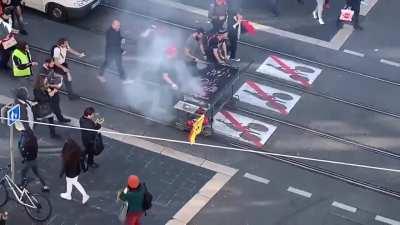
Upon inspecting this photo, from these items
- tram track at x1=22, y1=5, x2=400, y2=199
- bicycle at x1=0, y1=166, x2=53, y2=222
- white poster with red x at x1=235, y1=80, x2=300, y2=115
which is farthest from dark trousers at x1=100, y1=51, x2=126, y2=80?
bicycle at x1=0, y1=166, x2=53, y2=222

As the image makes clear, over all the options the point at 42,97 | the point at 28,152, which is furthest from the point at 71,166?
the point at 42,97

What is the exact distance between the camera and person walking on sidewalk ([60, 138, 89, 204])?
1435cm

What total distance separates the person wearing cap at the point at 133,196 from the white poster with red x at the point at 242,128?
416 cm

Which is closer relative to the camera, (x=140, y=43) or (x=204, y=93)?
(x=204, y=93)

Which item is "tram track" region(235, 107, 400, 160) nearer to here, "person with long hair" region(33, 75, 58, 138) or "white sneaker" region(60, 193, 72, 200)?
"person with long hair" region(33, 75, 58, 138)

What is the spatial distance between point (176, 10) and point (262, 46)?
3.01 meters

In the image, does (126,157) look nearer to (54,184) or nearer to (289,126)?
(54,184)

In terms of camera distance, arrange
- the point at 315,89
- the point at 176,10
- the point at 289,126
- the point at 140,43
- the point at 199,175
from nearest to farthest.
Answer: the point at 199,175, the point at 289,126, the point at 315,89, the point at 140,43, the point at 176,10

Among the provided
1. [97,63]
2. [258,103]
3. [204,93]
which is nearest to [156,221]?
[204,93]

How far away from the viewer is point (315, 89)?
19.3 metres

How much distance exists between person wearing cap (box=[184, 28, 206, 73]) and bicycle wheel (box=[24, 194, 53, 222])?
492 centimetres

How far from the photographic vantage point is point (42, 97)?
1656 cm

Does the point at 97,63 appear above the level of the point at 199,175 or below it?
below

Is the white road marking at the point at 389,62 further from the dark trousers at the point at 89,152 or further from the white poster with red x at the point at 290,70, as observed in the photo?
the dark trousers at the point at 89,152
